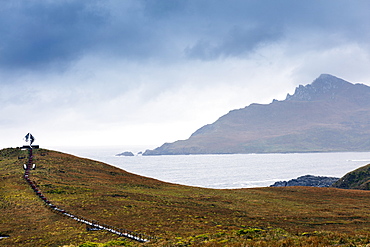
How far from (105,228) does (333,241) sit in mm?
21433

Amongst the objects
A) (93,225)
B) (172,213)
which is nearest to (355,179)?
(172,213)

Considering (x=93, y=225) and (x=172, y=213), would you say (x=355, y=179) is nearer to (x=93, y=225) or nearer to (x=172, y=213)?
(x=172, y=213)

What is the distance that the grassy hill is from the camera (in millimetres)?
26281

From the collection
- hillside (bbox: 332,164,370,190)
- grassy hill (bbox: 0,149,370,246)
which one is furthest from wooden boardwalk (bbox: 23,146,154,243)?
hillside (bbox: 332,164,370,190)

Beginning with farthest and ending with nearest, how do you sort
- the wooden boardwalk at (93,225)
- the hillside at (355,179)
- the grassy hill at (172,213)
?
the hillside at (355,179)
the wooden boardwalk at (93,225)
the grassy hill at (172,213)

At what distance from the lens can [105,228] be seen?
31.3 metres

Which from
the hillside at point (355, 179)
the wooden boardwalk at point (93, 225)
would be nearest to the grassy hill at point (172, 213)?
the wooden boardwalk at point (93, 225)

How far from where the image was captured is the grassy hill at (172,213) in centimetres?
2628

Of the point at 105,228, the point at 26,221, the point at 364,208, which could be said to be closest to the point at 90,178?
the point at 26,221

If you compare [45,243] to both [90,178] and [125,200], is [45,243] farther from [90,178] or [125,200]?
[90,178]

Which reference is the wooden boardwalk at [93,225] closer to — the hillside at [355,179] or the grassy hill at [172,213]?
the grassy hill at [172,213]

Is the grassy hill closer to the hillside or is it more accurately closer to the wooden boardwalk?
the wooden boardwalk

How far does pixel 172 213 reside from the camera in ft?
131

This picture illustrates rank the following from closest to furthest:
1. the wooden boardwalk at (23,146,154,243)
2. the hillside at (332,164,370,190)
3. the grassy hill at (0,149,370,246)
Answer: the grassy hill at (0,149,370,246), the wooden boardwalk at (23,146,154,243), the hillside at (332,164,370,190)
